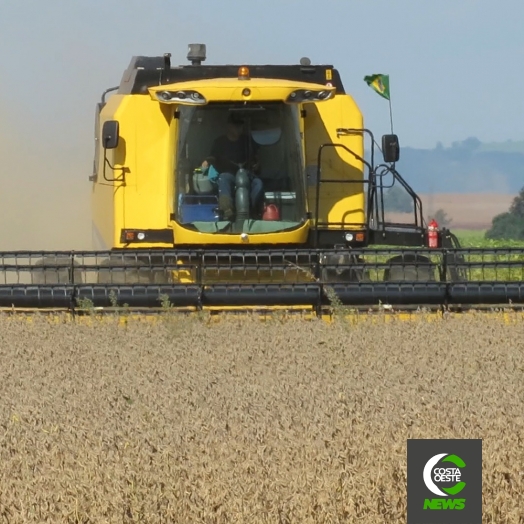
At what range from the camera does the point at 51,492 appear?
152 inches

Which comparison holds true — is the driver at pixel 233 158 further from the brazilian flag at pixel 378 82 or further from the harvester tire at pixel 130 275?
the brazilian flag at pixel 378 82

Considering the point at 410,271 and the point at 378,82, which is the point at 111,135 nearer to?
the point at 410,271

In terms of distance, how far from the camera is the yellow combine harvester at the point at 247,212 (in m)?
9.17

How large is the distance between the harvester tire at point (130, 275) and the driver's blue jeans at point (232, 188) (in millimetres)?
797

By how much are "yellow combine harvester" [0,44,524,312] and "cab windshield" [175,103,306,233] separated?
0.01 meters

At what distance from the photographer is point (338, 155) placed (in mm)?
10797

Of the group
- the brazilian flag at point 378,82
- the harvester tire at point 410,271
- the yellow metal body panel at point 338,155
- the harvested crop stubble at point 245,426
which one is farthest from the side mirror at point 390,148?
the harvested crop stubble at point 245,426

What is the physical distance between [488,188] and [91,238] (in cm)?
17859

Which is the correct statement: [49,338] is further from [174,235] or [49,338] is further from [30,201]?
[30,201]

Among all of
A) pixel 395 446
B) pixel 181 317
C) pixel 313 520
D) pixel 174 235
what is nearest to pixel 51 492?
pixel 313 520

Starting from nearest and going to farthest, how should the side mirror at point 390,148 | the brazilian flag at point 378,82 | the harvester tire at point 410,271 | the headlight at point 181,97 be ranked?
the harvester tire at point 410,271 → the headlight at point 181,97 → the side mirror at point 390,148 → the brazilian flag at point 378,82

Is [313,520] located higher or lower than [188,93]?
lower

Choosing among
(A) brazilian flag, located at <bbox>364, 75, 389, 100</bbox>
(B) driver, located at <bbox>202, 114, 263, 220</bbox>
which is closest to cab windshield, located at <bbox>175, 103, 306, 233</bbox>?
(B) driver, located at <bbox>202, 114, 263, 220</bbox>

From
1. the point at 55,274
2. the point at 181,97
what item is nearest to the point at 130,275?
the point at 55,274
